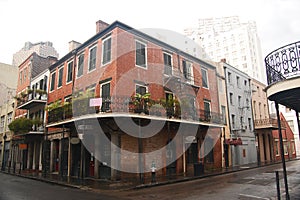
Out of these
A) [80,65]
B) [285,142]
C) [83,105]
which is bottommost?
[285,142]

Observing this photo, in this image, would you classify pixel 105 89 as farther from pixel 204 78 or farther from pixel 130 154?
pixel 204 78

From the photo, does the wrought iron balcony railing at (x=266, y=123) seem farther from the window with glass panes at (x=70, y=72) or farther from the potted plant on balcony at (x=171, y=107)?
the window with glass panes at (x=70, y=72)

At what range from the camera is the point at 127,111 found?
13.2 meters

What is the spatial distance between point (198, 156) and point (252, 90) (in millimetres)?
13905

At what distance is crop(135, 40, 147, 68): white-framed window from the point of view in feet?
53.2

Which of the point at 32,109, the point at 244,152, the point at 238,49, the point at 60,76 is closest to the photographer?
the point at 60,76

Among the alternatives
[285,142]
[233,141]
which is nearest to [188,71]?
[233,141]

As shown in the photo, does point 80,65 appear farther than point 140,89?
Yes

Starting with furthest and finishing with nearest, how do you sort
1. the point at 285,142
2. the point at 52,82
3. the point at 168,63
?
the point at 285,142 → the point at 52,82 → the point at 168,63

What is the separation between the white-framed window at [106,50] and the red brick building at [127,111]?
2.7 inches

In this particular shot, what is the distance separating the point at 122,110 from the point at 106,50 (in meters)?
4.87

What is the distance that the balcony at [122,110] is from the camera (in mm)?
13211

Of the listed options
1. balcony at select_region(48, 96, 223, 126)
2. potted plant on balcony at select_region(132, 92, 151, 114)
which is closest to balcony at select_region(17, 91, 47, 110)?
balcony at select_region(48, 96, 223, 126)

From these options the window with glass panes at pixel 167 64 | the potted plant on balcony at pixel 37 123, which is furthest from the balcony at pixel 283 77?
the potted plant on balcony at pixel 37 123
